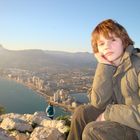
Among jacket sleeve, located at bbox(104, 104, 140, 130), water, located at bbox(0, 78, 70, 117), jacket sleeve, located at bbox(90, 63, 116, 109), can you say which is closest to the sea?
water, located at bbox(0, 78, 70, 117)

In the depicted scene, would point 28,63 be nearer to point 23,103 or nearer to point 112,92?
point 23,103

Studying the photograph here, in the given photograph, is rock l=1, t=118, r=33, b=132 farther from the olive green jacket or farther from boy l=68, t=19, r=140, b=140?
the olive green jacket

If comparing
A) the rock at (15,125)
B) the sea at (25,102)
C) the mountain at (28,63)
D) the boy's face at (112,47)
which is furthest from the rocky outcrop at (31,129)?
the mountain at (28,63)

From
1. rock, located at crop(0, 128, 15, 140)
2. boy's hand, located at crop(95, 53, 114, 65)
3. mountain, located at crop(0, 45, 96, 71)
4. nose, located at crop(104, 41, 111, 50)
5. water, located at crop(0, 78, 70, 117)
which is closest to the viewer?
nose, located at crop(104, 41, 111, 50)

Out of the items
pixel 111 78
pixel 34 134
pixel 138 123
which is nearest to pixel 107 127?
pixel 138 123

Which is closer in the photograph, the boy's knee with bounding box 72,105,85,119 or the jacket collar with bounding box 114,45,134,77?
the jacket collar with bounding box 114,45,134,77

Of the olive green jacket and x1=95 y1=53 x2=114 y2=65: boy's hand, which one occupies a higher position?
x1=95 y1=53 x2=114 y2=65: boy's hand

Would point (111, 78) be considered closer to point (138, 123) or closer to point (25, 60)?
point (138, 123)
